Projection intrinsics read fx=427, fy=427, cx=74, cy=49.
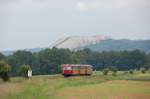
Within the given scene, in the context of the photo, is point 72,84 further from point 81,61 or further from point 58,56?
point 81,61

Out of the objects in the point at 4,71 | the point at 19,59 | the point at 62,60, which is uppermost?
the point at 19,59

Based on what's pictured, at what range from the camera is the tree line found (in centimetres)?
8469

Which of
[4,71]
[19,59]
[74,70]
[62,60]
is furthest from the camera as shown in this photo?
[62,60]

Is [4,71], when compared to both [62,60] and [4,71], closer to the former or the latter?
[4,71]

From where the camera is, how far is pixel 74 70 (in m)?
59.7

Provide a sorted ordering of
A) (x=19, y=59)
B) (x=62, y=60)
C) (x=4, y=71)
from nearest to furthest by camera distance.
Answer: (x=4, y=71)
(x=19, y=59)
(x=62, y=60)

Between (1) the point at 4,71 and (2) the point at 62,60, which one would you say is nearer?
(1) the point at 4,71

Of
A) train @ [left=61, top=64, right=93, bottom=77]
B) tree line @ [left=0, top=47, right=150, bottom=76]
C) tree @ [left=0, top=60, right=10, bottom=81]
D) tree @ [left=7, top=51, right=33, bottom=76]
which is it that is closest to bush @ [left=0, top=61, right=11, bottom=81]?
tree @ [left=0, top=60, right=10, bottom=81]

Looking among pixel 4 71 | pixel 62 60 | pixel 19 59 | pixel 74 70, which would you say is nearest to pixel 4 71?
pixel 4 71

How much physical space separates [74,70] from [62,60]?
32.5 meters

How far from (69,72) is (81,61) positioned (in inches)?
1722

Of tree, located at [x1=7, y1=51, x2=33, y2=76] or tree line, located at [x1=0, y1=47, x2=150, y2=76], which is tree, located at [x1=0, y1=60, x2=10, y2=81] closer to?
tree line, located at [x1=0, y1=47, x2=150, y2=76]

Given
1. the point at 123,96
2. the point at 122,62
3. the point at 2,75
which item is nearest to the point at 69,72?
the point at 2,75

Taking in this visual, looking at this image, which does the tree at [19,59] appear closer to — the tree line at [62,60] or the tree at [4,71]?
the tree line at [62,60]
